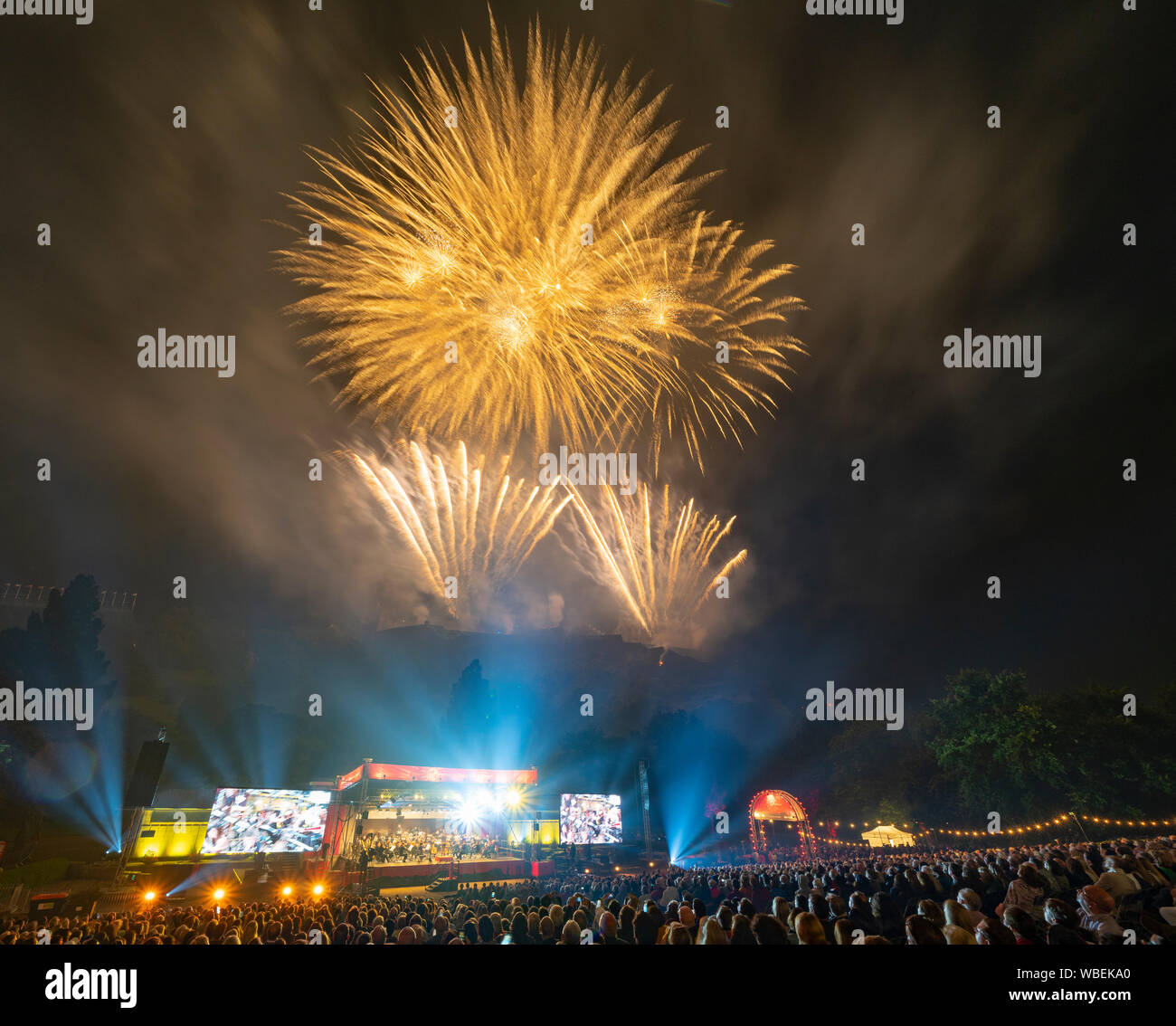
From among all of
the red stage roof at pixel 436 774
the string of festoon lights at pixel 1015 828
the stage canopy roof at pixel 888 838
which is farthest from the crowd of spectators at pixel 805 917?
the stage canopy roof at pixel 888 838

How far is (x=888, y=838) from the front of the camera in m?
44.7

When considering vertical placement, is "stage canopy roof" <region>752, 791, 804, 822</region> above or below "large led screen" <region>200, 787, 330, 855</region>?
below

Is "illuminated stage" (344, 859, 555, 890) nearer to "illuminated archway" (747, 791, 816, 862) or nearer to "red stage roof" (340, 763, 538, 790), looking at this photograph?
"red stage roof" (340, 763, 538, 790)

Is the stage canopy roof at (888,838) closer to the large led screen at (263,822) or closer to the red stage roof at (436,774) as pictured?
the red stage roof at (436,774)

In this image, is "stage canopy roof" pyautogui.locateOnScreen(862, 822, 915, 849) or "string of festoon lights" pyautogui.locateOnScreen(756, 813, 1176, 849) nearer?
"string of festoon lights" pyautogui.locateOnScreen(756, 813, 1176, 849)

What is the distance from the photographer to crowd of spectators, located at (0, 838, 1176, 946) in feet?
16.3

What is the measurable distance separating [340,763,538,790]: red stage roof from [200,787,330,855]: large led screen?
4.01 metres

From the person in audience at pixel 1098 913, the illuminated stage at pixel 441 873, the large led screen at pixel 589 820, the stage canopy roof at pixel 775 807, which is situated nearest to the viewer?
the person in audience at pixel 1098 913

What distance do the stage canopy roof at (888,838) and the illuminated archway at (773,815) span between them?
730 centimetres

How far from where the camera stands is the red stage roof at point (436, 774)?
103 ft

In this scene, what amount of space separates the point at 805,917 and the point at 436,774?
114ft

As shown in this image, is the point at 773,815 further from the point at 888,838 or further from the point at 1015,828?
the point at 1015,828

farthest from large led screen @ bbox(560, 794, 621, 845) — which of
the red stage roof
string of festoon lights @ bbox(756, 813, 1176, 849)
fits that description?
string of festoon lights @ bbox(756, 813, 1176, 849)
